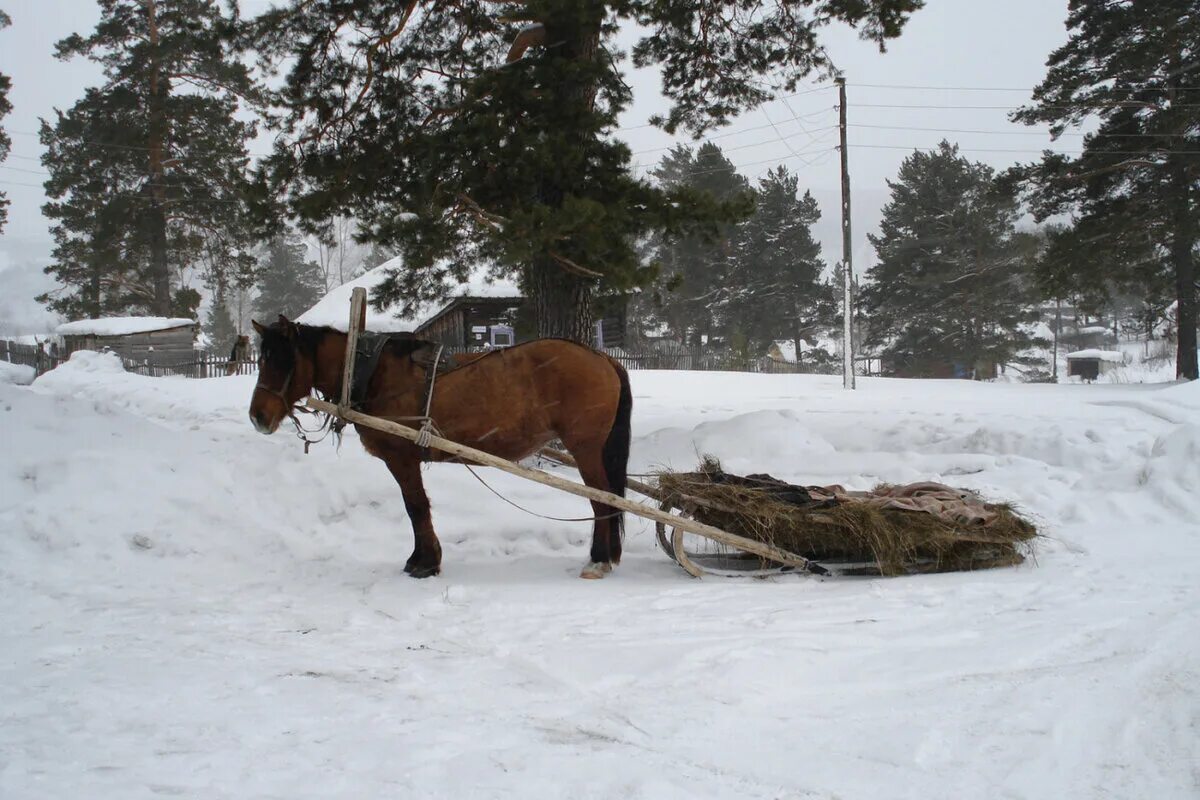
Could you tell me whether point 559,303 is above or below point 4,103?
below

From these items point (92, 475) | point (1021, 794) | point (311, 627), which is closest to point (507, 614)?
point (311, 627)

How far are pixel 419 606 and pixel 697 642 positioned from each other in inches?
65.1

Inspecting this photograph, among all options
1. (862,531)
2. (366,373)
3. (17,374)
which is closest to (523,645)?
(862,531)

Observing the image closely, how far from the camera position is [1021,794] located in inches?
78.4

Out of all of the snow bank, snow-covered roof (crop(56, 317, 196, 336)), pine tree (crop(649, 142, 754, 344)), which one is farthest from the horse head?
pine tree (crop(649, 142, 754, 344))

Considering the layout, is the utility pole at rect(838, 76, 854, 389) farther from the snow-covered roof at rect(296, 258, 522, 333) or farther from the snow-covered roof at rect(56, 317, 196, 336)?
the snow-covered roof at rect(56, 317, 196, 336)

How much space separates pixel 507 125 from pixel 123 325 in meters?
29.0

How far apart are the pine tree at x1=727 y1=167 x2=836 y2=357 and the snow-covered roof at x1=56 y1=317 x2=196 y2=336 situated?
85.7 ft

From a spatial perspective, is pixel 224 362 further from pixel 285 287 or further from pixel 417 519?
pixel 285 287

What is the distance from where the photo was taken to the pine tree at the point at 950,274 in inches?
1299

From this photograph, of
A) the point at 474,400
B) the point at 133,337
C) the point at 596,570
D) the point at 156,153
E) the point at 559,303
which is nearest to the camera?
the point at 596,570

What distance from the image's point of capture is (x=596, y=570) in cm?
482

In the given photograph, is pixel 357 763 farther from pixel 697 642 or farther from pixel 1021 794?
pixel 1021 794

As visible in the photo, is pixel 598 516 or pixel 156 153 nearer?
pixel 598 516
